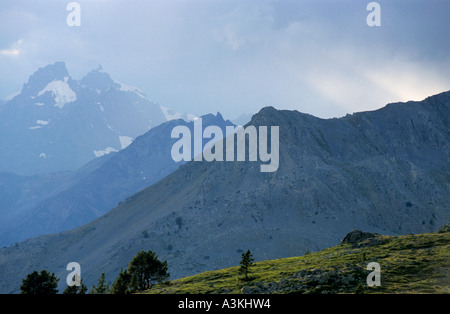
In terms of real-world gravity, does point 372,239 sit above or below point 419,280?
above

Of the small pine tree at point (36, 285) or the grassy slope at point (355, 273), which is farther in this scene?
the small pine tree at point (36, 285)

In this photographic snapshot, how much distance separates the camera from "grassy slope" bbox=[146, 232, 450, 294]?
62.7 metres

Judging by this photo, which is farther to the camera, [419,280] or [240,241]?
[240,241]

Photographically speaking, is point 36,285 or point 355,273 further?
point 36,285

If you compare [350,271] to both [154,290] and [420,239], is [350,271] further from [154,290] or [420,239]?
[154,290]

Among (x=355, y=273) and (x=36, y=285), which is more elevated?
(x=355, y=273)

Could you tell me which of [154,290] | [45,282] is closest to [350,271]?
[154,290]

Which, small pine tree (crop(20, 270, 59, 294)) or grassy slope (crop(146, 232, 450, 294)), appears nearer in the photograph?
grassy slope (crop(146, 232, 450, 294))

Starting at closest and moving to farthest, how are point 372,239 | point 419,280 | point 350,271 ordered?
point 419,280
point 350,271
point 372,239

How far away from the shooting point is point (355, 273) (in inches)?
2697

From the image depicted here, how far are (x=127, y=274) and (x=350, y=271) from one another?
44.7m

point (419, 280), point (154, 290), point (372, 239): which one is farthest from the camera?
point (372, 239)

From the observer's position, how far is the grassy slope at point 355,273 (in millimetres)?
62656
